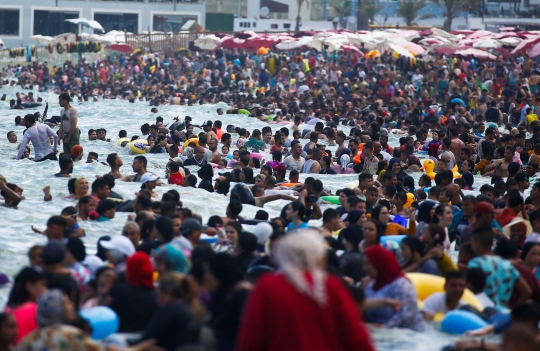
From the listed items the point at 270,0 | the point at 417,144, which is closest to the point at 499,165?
the point at 417,144

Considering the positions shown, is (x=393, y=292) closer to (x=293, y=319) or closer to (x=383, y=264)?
(x=383, y=264)

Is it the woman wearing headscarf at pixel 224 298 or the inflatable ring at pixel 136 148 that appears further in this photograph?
the inflatable ring at pixel 136 148

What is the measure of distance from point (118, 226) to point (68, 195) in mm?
2781

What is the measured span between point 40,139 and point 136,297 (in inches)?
410

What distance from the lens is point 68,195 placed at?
12.3m

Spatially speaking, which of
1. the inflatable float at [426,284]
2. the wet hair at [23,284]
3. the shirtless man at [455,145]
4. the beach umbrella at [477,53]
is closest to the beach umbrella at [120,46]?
the beach umbrella at [477,53]

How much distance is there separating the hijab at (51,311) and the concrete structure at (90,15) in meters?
53.6

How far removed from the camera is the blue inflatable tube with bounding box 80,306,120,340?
5.89 meters

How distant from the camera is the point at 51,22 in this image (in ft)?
192

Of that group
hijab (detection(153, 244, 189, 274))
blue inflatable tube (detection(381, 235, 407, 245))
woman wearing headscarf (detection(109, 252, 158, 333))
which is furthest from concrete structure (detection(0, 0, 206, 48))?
woman wearing headscarf (detection(109, 252, 158, 333))

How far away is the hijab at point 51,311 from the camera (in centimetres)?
508

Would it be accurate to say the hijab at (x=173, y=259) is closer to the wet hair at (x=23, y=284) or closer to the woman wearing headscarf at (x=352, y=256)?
the wet hair at (x=23, y=284)

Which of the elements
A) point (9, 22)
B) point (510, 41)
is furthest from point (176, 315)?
point (9, 22)

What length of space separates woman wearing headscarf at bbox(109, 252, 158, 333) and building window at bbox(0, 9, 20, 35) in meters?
54.1
